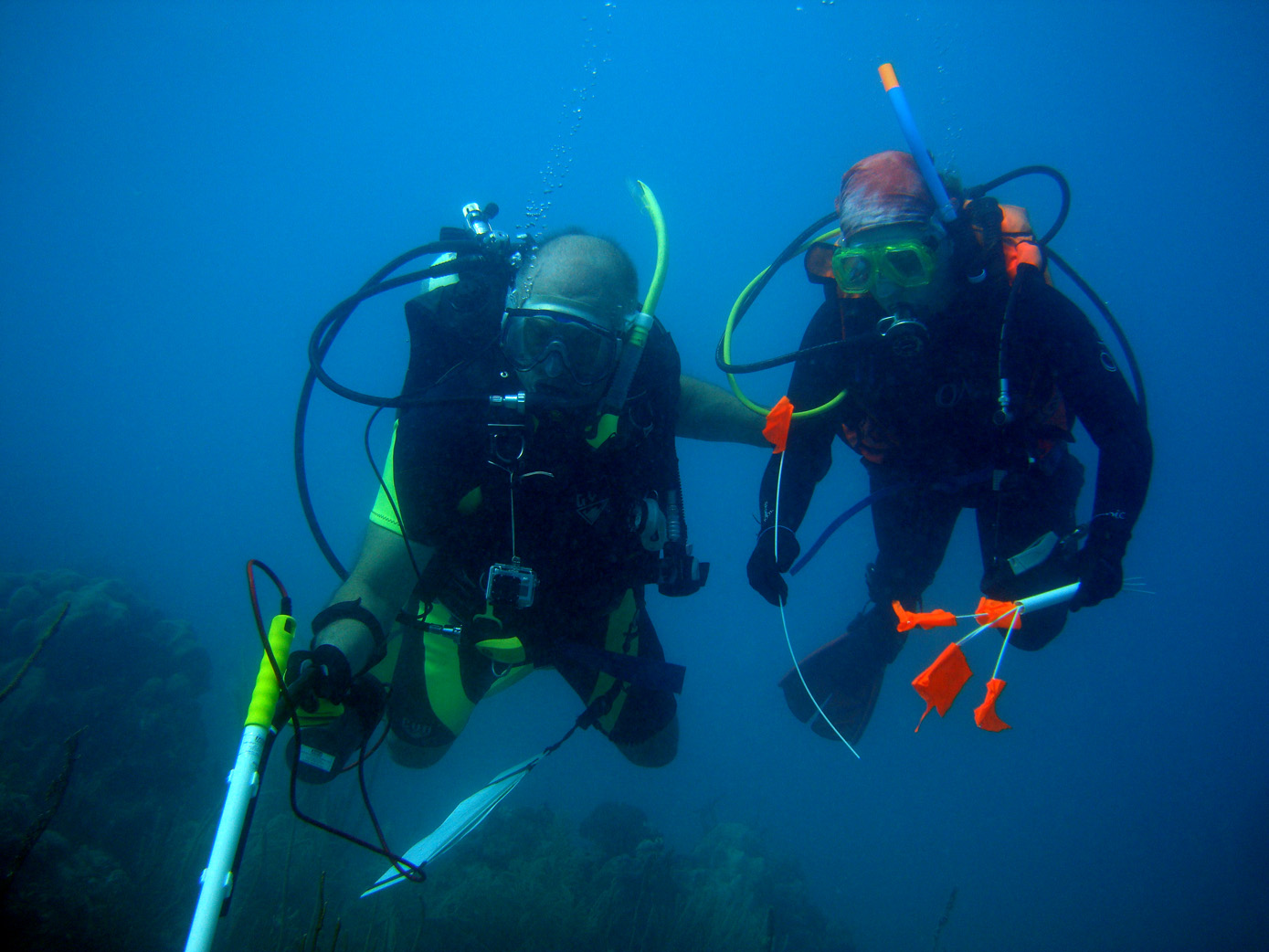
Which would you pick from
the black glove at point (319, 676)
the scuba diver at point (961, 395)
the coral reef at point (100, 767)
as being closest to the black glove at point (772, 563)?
the scuba diver at point (961, 395)

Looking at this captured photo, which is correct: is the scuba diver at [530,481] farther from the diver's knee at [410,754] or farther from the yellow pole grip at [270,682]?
the diver's knee at [410,754]

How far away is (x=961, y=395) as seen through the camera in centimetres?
297

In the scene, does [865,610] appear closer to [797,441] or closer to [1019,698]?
[797,441]

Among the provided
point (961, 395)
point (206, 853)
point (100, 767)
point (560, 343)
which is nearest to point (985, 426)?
point (961, 395)

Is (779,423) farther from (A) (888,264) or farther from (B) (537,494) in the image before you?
(B) (537,494)

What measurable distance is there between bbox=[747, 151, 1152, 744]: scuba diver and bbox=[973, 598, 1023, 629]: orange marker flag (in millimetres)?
261

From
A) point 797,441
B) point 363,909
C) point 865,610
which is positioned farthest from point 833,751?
point 797,441

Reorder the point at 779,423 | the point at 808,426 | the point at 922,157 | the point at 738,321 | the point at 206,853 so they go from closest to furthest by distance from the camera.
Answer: the point at 922,157
the point at 779,423
the point at 738,321
the point at 808,426
the point at 206,853

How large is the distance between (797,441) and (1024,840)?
25.3m

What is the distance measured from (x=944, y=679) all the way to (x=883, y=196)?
2.28 metres

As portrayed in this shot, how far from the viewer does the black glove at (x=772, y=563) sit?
115 inches

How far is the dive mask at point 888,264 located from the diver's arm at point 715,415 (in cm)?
87

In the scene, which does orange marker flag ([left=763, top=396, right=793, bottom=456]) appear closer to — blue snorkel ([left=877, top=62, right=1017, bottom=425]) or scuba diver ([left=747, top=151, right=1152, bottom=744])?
scuba diver ([left=747, top=151, right=1152, bottom=744])

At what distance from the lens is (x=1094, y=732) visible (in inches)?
1247
